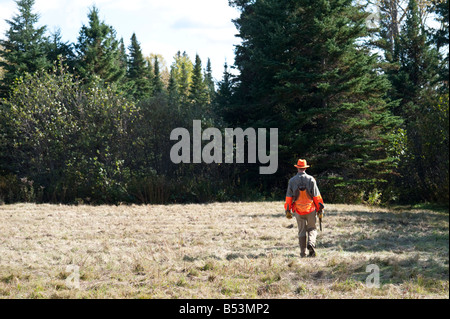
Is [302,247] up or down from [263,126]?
down

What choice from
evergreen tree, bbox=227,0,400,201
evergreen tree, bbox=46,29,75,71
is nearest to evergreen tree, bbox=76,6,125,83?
evergreen tree, bbox=46,29,75,71

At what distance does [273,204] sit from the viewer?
58.1 feet

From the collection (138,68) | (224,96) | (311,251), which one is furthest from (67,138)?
(138,68)

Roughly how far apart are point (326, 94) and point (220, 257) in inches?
494

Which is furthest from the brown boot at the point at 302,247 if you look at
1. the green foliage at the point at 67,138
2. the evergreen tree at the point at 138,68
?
the evergreen tree at the point at 138,68

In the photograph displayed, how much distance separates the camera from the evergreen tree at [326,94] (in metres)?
18.8

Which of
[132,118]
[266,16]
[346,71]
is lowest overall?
[132,118]

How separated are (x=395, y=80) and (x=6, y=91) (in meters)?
22.7

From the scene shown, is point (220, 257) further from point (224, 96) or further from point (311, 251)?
point (224, 96)

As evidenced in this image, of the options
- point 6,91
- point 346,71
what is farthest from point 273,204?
point 6,91

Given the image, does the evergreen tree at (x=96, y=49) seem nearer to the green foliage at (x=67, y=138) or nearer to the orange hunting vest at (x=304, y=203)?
the green foliage at (x=67, y=138)

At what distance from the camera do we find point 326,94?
62.5 ft

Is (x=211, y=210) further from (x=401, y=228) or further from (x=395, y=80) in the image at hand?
(x=395, y=80)

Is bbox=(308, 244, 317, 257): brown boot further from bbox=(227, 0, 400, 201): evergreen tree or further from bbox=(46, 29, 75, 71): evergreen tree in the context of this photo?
bbox=(46, 29, 75, 71): evergreen tree
